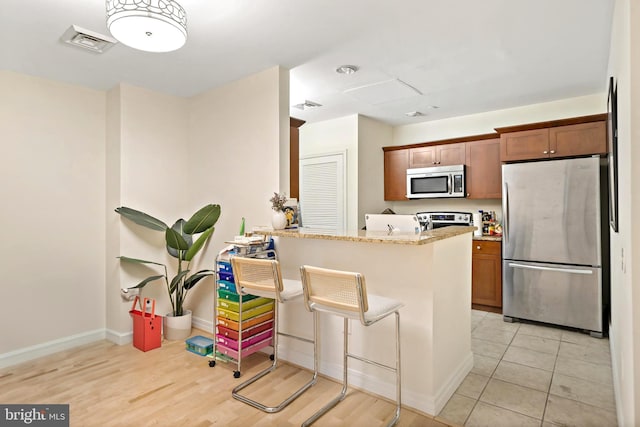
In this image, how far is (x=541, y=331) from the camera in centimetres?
371

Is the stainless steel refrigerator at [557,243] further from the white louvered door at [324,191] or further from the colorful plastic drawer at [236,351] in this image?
the colorful plastic drawer at [236,351]

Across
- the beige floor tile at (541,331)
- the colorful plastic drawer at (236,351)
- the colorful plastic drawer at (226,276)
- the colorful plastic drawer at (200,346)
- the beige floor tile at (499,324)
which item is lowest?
the beige floor tile at (541,331)

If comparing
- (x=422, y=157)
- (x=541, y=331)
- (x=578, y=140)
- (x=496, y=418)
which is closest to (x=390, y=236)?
(x=496, y=418)

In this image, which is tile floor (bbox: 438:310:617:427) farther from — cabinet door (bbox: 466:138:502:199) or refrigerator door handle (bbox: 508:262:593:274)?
cabinet door (bbox: 466:138:502:199)

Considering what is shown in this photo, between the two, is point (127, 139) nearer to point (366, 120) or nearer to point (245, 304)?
point (245, 304)

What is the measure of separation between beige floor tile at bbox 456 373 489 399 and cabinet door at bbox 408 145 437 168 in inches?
119

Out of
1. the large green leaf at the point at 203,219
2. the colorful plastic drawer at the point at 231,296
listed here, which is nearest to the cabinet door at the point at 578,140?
the colorful plastic drawer at the point at 231,296

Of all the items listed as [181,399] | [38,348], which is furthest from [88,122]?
[181,399]

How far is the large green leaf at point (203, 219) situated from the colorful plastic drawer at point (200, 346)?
1.01 metres

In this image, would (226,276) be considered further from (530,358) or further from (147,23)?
(530,358)

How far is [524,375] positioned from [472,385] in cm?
49

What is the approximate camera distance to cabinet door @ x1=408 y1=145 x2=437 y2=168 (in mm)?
5005

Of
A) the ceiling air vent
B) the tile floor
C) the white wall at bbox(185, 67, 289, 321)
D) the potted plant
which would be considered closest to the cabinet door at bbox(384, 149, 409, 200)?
Answer: the tile floor

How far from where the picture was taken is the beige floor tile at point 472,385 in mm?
2463
